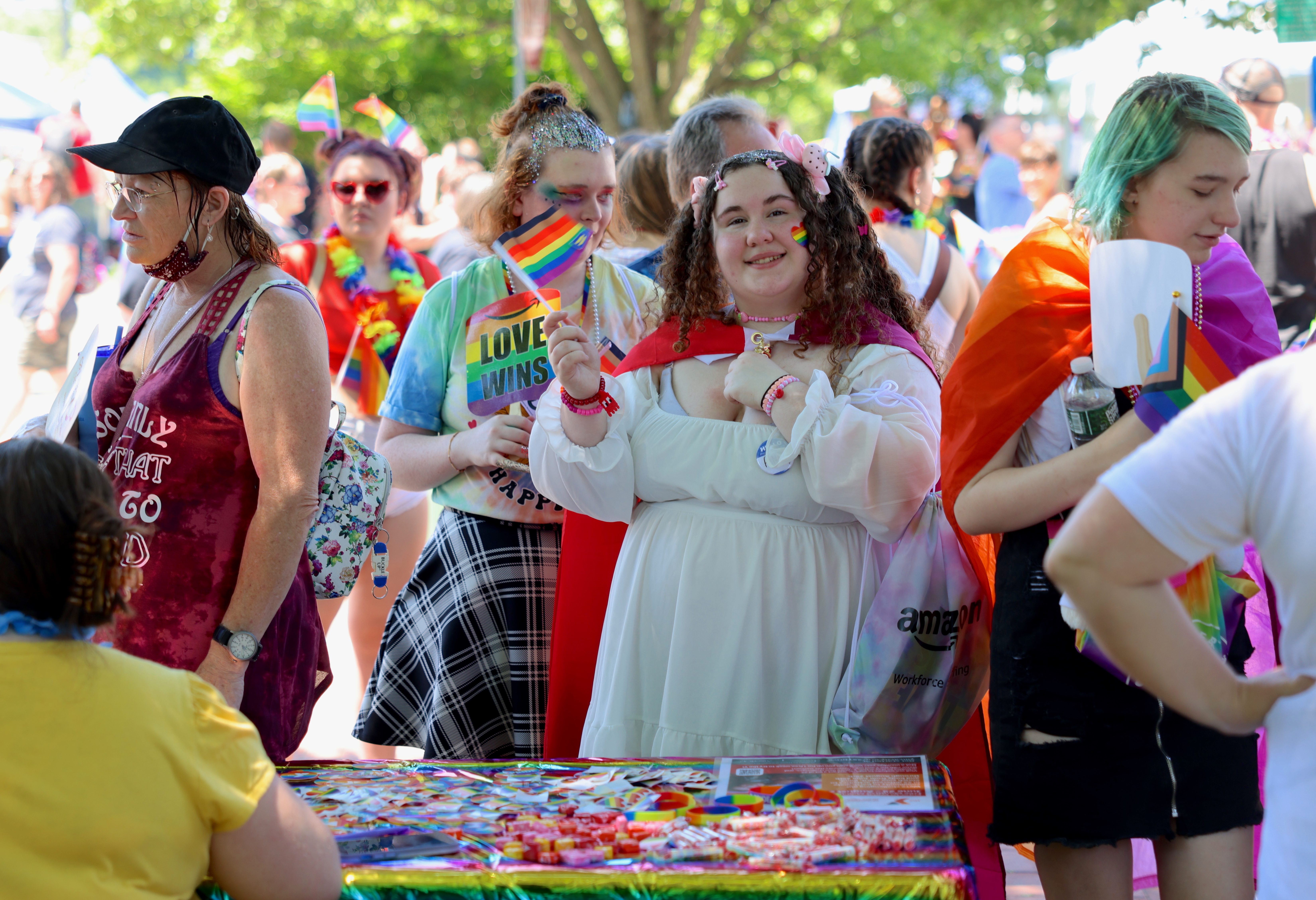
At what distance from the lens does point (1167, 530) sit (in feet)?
4.67

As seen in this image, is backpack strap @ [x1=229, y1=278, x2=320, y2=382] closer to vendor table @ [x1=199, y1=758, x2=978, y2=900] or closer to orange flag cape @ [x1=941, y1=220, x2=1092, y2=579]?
vendor table @ [x1=199, y1=758, x2=978, y2=900]

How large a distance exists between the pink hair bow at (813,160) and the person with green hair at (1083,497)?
1.78 ft

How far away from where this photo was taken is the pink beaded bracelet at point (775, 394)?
2557 millimetres

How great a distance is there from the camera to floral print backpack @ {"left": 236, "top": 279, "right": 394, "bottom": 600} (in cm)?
256

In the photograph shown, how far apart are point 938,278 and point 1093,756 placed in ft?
9.15

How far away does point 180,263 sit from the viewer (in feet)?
8.05

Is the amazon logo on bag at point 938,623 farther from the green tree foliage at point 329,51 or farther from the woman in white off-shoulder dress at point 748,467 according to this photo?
the green tree foliage at point 329,51

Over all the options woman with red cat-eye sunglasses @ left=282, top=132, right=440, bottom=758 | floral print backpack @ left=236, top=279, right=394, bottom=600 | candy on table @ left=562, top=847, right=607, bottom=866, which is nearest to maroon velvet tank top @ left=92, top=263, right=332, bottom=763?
floral print backpack @ left=236, top=279, right=394, bottom=600

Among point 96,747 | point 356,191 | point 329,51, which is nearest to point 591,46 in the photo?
point 329,51

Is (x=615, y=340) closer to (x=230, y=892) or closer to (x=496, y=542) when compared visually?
(x=496, y=542)

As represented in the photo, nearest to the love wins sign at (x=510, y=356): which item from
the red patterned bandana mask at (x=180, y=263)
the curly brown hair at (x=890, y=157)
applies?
the red patterned bandana mask at (x=180, y=263)

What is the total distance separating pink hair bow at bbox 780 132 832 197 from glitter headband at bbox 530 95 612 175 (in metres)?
0.60

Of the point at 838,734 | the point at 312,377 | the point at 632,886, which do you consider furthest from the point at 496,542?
the point at 632,886

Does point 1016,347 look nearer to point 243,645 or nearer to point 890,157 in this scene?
point 243,645
